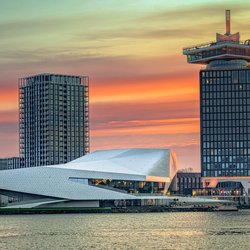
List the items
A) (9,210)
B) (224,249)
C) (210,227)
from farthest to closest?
(9,210) → (210,227) → (224,249)

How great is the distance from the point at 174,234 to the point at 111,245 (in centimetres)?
1786

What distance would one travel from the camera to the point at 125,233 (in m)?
120

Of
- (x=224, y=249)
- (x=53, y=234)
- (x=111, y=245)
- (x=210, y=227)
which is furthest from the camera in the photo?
(x=210, y=227)

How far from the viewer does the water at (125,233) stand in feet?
337

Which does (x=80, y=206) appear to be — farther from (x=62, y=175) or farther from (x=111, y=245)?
(x=111, y=245)

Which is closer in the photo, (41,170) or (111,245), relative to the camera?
(111,245)

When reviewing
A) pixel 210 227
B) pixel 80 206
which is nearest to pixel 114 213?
pixel 80 206

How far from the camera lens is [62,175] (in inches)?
7623

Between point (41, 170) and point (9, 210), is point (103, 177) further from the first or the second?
point (9, 210)

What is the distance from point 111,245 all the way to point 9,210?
77.9m

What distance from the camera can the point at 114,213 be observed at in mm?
181750

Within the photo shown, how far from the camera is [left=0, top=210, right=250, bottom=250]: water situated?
10275 centimetres

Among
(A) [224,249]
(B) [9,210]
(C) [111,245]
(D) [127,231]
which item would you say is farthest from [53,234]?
(B) [9,210]

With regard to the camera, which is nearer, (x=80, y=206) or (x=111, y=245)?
(x=111, y=245)
